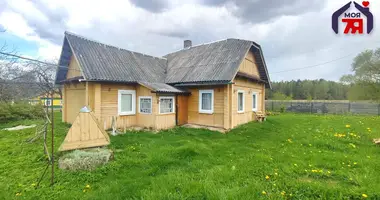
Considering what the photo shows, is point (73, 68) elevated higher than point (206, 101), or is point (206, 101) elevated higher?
point (73, 68)

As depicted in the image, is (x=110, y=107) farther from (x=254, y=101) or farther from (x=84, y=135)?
(x=254, y=101)

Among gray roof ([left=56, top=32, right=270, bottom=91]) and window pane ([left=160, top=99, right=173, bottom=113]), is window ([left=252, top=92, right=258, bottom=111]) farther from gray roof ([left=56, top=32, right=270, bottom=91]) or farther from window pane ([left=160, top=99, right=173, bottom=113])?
→ window pane ([left=160, top=99, right=173, bottom=113])

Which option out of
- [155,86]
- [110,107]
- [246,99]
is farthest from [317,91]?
[110,107]

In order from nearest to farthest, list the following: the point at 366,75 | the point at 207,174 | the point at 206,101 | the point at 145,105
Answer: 1. the point at 207,174
2. the point at 145,105
3. the point at 206,101
4. the point at 366,75

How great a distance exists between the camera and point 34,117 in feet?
46.1

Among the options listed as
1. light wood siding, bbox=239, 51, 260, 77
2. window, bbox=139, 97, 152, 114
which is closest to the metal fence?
light wood siding, bbox=239, 51, 260, 77

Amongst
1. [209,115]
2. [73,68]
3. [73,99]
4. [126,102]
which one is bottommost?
[209,115]

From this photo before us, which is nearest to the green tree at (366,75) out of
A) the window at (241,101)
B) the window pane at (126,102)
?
the window at (241,101)

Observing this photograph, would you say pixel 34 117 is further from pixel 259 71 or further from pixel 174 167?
pixel 259 71

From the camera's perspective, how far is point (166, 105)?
390 inches

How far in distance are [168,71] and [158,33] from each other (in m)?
7.63

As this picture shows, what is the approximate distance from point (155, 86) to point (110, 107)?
8.59ft

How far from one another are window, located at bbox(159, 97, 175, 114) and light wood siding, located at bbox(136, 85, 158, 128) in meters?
0.39

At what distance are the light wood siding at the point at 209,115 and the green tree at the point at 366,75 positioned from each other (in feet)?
73.7
